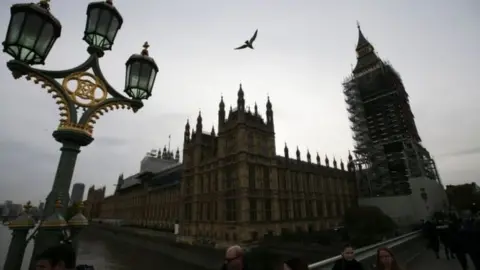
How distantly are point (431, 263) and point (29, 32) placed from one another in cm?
1486

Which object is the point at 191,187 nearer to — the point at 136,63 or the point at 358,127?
the point at 136,63

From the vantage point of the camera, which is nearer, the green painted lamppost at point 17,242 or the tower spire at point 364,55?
the green painted lamppost at point 17,242

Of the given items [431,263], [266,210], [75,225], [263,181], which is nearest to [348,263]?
[75,225]

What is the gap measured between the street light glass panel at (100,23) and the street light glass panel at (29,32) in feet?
2.04

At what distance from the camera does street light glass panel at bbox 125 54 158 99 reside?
479cm

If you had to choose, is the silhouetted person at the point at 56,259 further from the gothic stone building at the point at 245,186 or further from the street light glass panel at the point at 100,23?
the gothic stone building at the point at 245,186

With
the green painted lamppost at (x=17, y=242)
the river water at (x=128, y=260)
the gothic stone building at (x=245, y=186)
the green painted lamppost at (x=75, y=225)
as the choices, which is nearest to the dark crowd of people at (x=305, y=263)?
the green painted lamppost at (x=75, y=225)

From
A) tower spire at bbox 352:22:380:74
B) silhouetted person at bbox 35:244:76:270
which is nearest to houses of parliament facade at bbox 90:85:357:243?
silhouetted person at bbox 35:244:76:270

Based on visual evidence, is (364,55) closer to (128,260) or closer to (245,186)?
(245,186)

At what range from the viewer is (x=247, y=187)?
85.7ft

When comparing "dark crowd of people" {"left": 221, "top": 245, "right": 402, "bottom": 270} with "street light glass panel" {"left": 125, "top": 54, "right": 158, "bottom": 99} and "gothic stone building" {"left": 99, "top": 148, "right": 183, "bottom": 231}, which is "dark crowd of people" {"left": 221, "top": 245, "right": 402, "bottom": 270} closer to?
"street light glass panel" {"left": 125, "top": 54, "right": 158, "bottom": 99}

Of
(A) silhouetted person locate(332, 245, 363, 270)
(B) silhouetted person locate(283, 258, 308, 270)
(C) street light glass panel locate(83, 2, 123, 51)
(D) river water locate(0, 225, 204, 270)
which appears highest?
(C) street light glass panel locate(83, 2, 123, 51)

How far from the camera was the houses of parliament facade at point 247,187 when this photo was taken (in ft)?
87.2

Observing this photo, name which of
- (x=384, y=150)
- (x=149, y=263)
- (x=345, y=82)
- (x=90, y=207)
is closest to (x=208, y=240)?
(x=149, y=263)
